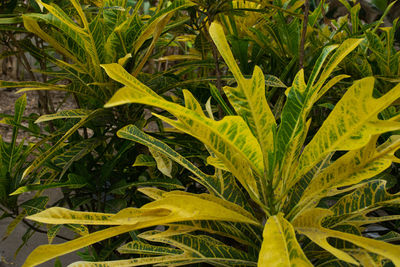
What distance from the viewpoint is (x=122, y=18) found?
0.84 metres

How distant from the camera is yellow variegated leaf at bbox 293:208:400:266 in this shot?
40 centimetres

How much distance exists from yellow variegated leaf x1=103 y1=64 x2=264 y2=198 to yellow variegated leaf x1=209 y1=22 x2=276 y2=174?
0.05 metres

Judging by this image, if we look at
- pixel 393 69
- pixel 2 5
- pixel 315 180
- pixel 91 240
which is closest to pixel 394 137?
pixel 315 180

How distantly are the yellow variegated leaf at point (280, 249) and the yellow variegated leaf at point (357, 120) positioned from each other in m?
0.11

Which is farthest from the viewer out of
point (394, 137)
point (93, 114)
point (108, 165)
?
point (108, 165)

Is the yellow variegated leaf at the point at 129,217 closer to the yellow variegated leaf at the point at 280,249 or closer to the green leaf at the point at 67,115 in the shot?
the yellow variegated leaf at the point at 280,249

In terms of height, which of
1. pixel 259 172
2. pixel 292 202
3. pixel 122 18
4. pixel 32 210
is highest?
pixel 122 18

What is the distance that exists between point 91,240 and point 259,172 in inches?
8.9

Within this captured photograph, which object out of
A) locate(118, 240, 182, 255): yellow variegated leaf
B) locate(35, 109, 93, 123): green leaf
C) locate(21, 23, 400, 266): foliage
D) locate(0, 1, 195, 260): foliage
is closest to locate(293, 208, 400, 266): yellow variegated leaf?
locate(21, 23, 400, 266): foliage

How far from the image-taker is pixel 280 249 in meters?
0.39

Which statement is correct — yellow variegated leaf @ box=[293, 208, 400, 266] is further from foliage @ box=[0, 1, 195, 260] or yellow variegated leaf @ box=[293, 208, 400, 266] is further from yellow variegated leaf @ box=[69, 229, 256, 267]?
foliage @ box=[0, 1, 195, 260]

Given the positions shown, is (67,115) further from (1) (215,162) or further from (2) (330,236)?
(2) (330,236)

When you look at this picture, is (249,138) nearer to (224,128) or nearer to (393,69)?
(224,128)

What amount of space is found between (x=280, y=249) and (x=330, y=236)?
0.36 ft
